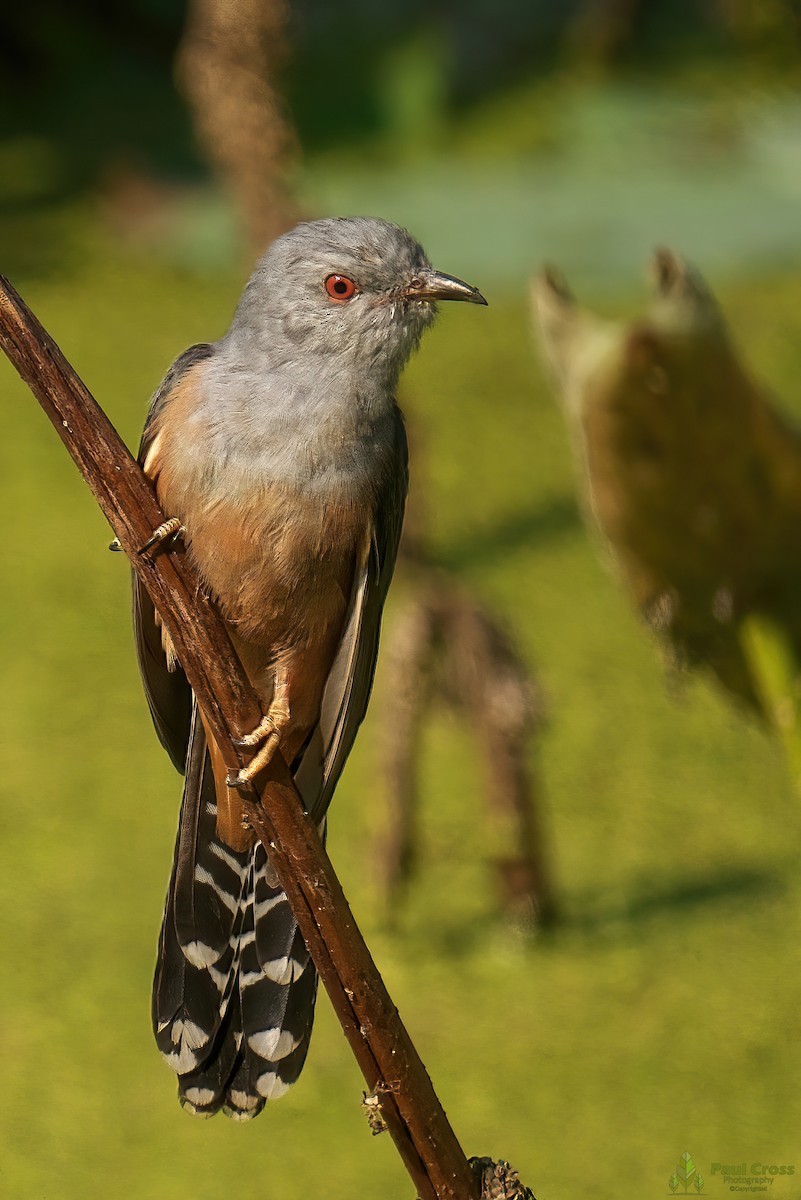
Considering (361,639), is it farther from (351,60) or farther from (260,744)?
(351,60)

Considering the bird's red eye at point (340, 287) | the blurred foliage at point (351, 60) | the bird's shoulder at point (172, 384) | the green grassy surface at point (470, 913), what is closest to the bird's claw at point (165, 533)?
the bird's shoulder at point (172, 384)

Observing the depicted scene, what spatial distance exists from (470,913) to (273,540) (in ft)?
5.84

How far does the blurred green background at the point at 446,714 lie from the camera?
9.99 feet

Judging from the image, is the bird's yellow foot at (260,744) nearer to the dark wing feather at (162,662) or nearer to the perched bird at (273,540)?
the perched bird at (273,540)

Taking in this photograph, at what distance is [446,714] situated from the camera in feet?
12.4

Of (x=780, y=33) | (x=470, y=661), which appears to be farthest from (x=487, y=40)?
(x=470, y=661)

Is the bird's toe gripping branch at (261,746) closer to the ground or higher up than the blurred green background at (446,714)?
higher up

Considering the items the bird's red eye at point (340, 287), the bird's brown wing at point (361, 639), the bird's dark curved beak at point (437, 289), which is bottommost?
the bird's brown wing at point (361, 639)

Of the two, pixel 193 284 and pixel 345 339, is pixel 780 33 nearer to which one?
pixel 193 284

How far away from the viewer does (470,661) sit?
3.54 metres

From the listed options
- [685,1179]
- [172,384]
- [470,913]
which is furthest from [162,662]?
[470,913]

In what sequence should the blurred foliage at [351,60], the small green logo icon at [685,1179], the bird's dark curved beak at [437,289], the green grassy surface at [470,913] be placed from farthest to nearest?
the blurred foliage at [351,60]
the green grassy surface at [470,913]
the small green logo icon at [685,1179]
the bird's dark curved beak at [437,289]

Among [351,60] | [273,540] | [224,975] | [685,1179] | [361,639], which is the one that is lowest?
[685,1179]

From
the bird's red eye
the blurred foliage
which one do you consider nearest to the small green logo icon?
Answer: the bird's red eye
